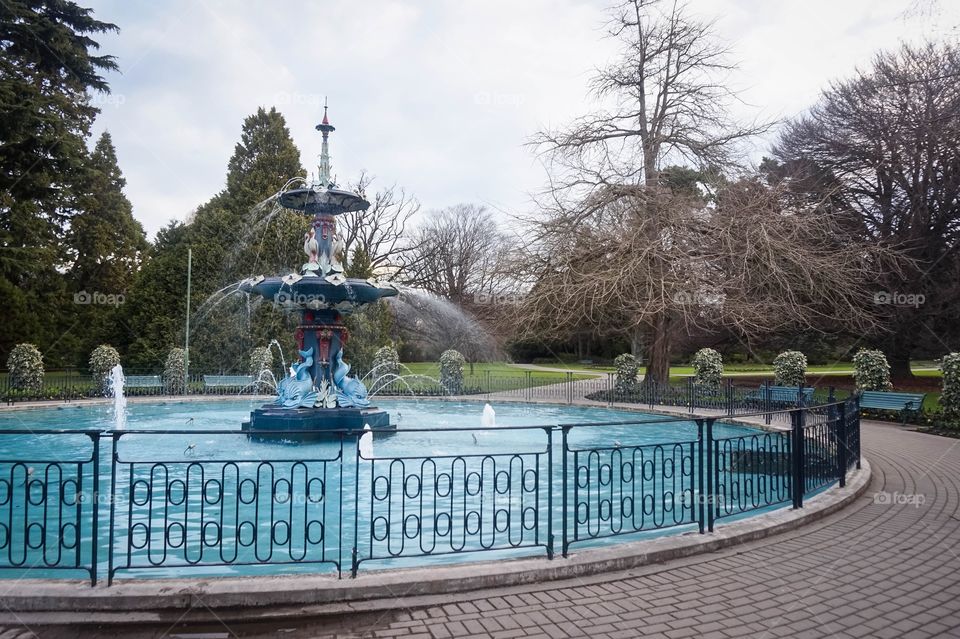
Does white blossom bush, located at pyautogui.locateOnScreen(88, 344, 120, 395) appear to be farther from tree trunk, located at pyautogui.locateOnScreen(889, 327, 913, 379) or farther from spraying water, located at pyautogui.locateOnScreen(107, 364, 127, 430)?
tree trunk, located at pyautogui.locateOnScreen(889, 327, 913, 379)

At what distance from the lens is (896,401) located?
17.4 meters

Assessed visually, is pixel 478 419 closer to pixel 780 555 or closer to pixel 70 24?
pixel 780 555

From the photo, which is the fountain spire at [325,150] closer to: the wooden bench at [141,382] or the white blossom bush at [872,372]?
the wooden bench at [141,382]

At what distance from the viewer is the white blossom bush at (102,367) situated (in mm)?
22969

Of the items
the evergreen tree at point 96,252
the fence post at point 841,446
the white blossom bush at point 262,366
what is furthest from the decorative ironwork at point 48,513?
the evergreen tree at point 96,252

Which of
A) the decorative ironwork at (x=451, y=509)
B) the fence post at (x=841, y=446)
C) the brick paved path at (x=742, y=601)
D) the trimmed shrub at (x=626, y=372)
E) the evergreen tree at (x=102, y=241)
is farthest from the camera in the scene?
the evergreen tree at (x=102, y=241)

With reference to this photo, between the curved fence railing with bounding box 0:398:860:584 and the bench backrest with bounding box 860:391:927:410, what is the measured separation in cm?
949

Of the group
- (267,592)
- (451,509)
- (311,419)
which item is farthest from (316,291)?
(267,592)

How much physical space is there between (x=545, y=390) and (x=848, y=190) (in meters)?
18.4

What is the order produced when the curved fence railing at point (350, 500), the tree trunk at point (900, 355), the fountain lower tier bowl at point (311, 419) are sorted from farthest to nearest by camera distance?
the tree trunk at point (900, 355)
the fountain lower tier bowl at point (311, 419)
the curved fence railing at point (350, 500)

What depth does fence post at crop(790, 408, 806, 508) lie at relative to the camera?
7223mm

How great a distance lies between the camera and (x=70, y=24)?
910 inches

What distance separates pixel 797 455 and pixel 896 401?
13.1 meters

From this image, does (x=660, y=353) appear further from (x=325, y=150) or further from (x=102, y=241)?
(x=102, y=241)
